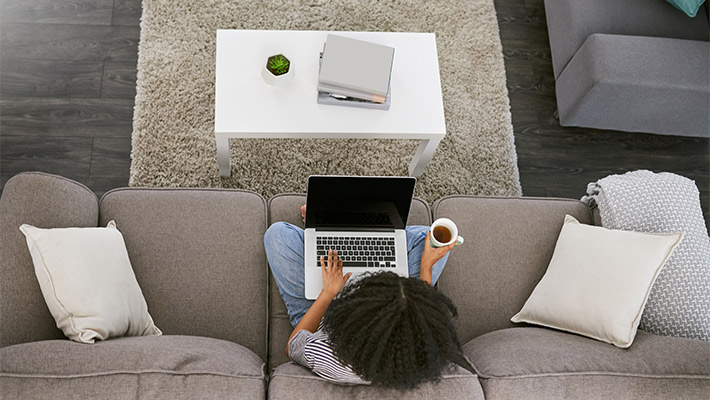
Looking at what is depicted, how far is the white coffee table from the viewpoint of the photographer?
1929 millimetres

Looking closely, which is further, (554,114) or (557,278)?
(554,114)

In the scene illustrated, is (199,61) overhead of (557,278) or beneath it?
overhead

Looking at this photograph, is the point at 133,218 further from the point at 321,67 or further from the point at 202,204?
the point at 321,67

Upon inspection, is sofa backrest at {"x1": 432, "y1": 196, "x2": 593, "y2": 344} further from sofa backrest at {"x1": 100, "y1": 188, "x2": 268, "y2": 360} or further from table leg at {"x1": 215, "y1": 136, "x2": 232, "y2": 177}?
table leg at {"x1": 215, "y1": 136, "x2": 232, "y2": 177}

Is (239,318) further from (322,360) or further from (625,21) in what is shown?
(625,21)

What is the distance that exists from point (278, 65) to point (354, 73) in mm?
268

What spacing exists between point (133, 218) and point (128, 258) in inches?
6.6

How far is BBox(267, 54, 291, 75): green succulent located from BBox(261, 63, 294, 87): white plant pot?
1 cm

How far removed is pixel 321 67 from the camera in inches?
75.4

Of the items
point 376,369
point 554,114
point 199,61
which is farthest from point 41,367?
point 554,114

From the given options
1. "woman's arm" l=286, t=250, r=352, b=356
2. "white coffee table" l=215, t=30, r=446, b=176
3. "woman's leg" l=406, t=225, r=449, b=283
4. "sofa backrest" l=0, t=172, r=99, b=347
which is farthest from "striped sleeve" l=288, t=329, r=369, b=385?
"white coffee table" l=215, t=30, r=446, b=176

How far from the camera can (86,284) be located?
142 centimetres

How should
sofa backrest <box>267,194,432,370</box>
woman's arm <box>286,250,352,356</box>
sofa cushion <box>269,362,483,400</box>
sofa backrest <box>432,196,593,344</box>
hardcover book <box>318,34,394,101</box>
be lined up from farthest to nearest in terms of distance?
1. hardcover book <box>318,34,394,101</box>
2. sofa backrest <box>432,196,593,344</box>
3. sofa backrest <box>267,194,432,370</box>
4. woman's arm <box>286,250,352,356</box>
5. sofa cushion <box>269,362,483,400</box>

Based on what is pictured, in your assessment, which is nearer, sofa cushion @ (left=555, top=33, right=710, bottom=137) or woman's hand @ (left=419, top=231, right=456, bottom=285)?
woman's hand @ (left=419, top=231, right=456, bottom=285)
